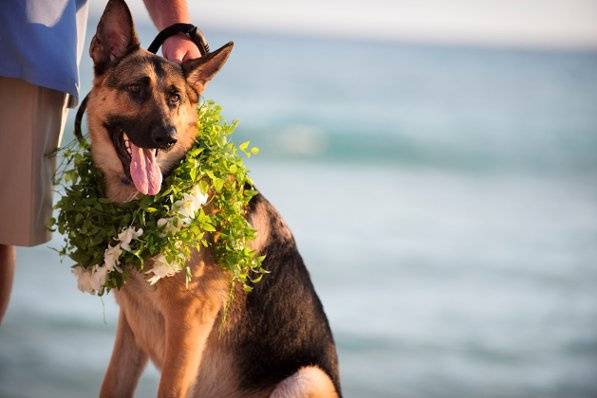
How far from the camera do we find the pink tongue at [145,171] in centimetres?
355

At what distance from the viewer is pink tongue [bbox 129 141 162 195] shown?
11.6 feet

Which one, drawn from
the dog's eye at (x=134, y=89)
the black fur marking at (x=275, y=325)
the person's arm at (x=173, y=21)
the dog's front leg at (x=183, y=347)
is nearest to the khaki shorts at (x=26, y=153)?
the dog's eye at (x=134, y=89)

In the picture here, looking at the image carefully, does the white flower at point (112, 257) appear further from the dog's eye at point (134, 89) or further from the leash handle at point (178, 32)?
the leash handle at point (178, 32)

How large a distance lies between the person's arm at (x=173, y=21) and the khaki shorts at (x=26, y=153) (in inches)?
18.3

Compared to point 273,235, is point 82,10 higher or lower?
higher

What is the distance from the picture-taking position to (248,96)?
20.1m

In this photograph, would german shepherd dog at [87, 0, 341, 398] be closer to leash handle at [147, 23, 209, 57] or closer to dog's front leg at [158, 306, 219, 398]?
dog's front leg at [158, 306, 219, 398]

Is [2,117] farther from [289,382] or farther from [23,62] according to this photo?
[289,382]

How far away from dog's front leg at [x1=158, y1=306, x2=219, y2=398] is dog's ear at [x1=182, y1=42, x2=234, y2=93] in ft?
2.91

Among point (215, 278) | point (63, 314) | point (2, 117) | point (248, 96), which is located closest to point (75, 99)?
Answer: point (2, 117)

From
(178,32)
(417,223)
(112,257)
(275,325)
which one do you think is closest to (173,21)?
(178,32)

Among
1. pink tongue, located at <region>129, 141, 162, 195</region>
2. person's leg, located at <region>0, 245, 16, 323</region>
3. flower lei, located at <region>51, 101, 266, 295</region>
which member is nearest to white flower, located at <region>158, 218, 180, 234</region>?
flower lei, located at <region>51, 101, 266, 295</region>

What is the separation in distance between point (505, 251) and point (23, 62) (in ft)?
24.9

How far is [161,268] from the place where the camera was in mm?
3518
